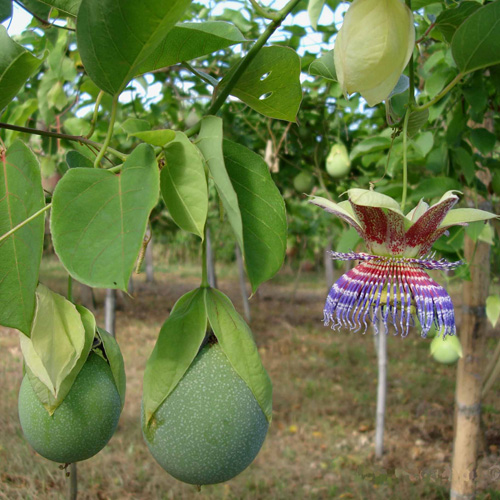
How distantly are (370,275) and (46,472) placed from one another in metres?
2.66

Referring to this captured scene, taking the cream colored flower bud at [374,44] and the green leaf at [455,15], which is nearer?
the cream colored flower bud at [374,44]

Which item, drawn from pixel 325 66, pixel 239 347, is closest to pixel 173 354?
pixel 239 347

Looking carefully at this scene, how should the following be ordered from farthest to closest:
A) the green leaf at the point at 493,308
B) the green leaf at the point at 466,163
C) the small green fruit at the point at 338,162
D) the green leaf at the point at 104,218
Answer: the small green fruit at the point at 338,162, the green leaf at the point at 493,308, the green leaf at the point at 466,163, the green leaf at the point at 104,218

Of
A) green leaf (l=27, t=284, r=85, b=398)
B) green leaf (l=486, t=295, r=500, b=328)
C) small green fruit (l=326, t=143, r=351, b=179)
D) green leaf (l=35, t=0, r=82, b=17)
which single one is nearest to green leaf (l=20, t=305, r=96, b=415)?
green leaf (l=27, t=284, r=85, b=398)

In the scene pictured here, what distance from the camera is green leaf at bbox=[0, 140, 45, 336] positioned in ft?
1.78

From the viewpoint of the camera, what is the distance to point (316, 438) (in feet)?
11.8

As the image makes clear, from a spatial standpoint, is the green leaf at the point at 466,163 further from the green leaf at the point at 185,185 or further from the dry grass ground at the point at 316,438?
the dry grass ground at the point at 316,438

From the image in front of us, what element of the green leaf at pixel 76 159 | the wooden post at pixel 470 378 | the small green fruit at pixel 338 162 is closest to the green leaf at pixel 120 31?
the green leaf at pixel 76 159

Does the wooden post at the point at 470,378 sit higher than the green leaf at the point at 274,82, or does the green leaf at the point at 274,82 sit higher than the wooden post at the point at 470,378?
the green leaf at the point at 274,82

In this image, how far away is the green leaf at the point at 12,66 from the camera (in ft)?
1.92

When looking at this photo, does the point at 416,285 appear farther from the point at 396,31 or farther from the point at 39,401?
the point at 39,401

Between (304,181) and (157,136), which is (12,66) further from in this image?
(304,181)

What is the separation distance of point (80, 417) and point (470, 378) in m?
1.76

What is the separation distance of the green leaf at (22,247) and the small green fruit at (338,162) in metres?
1.92
